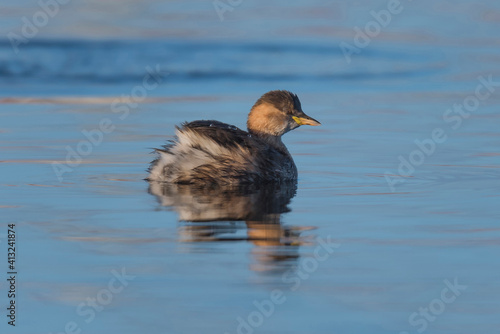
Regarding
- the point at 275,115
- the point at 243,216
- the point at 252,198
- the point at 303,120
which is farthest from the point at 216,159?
the point at 243,216

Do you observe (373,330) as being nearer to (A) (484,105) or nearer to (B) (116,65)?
(A) (484,105)

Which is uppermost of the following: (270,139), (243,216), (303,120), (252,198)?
(303,120)

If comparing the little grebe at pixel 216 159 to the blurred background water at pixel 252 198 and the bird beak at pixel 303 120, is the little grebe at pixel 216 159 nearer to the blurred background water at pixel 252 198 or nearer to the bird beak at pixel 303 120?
the blurred background water at pixel 252 198

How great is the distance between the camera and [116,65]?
1917 cm

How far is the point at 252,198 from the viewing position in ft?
30.1

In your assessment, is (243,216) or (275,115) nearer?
(243,216)

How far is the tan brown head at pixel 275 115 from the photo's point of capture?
34.9 feet

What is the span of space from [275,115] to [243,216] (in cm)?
261

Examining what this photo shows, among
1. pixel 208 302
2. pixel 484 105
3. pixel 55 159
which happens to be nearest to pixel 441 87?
pixel 484 105

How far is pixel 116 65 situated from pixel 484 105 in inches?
272

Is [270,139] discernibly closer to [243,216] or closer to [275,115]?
[275,115]

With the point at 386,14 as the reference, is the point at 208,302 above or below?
below

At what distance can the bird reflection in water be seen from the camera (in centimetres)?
695

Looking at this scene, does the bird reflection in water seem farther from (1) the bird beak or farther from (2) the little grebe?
(1) the bird beak
